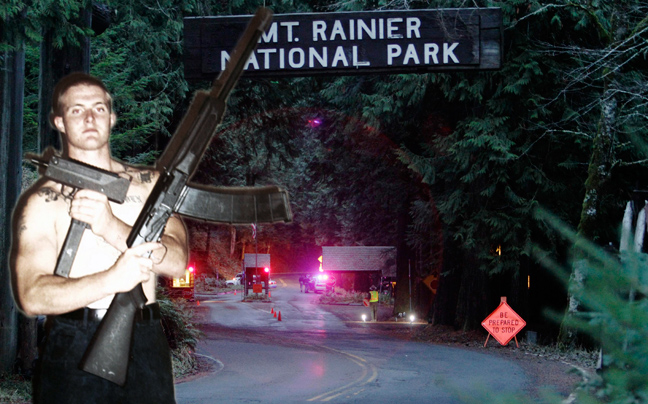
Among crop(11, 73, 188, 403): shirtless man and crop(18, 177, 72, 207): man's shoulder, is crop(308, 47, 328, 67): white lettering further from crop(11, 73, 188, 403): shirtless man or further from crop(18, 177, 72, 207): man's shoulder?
crop(18, 177, 72, 207): man's shoulder

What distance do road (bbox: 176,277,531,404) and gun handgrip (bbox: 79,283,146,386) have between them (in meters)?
5.77

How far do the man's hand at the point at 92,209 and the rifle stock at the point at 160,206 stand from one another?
9cm

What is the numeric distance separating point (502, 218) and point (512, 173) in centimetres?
135

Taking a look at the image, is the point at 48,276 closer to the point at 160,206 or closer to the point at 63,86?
the point at 160,206

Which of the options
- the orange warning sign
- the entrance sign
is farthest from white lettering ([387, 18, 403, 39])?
the orange warning sign

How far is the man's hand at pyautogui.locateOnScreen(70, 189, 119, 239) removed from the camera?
7.15 feet

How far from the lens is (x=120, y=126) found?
14125 millimetres

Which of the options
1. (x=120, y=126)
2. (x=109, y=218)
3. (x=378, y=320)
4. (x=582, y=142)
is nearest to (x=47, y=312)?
(x=109, y=218)

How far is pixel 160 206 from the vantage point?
7.36 ft

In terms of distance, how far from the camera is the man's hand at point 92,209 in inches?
85.8

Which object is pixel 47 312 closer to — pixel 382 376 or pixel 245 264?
pixel 382 376

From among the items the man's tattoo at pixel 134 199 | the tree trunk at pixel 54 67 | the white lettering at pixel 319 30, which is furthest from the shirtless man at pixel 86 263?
the white lettering at pixel 319 30

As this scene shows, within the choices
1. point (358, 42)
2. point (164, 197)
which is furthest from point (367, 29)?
point (164, 197)

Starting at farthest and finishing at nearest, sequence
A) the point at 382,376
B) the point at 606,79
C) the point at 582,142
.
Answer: the point at 582,142 → the point at 606,79 → the point at 382,376
